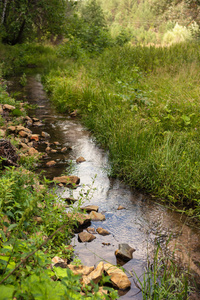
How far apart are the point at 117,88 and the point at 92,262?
537 cm

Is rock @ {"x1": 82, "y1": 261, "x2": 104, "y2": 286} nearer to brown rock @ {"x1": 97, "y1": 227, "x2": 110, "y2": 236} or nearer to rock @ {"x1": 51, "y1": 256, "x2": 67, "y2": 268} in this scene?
rock @ {"x1": 51, "y1": 256, "x2": 67, "y2": 268}

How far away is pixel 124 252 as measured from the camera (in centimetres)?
243

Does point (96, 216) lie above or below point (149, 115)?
below

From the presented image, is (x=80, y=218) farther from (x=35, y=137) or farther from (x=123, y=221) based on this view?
(x=35, y=137)

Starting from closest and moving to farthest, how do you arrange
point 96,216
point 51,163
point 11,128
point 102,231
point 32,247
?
1. point 32,247
2. point 102,231
3. point 96,216
4. point 51,163
5. point 11,128

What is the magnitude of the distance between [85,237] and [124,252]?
1.37ft

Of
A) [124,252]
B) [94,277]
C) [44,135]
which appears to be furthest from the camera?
[44,135]

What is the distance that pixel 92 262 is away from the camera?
2352mm

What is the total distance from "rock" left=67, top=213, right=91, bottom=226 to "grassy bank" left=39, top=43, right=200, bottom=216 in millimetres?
1119

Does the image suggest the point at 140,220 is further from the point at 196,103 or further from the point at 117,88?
the point at 117,88

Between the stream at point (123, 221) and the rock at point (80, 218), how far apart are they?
112mm

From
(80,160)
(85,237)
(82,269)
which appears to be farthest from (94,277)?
(80,160)

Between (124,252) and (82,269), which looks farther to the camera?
(124,252)

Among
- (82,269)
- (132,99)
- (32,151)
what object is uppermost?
(132,99)
